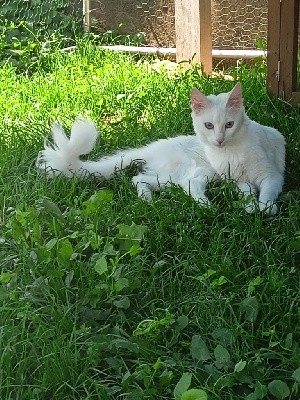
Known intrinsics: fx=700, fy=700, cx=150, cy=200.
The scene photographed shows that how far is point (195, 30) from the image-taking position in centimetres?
481

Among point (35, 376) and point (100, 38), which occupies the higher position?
point (35, 376)

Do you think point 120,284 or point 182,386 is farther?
point 120,284

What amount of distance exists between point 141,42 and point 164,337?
3802 mm

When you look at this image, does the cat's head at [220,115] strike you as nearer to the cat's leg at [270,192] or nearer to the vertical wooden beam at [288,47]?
the cat's leg at [270,192]

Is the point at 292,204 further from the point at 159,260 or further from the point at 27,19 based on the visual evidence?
the point at 27,19

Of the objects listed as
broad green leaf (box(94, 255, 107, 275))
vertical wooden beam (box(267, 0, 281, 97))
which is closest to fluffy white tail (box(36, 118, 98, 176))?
broad green leaf (box(94, 255, 107, 275))

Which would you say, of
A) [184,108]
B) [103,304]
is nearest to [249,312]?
[103,304]

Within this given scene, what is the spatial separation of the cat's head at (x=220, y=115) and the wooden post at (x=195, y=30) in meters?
1.73

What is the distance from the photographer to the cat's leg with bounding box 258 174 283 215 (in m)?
2.82

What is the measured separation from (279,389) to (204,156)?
5.51 feet

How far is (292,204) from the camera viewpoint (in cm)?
291

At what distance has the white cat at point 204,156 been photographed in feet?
10.2

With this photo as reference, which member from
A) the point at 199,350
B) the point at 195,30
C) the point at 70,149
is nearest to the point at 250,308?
the point at 199,350

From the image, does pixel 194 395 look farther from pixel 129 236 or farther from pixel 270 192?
pixel 270 192
